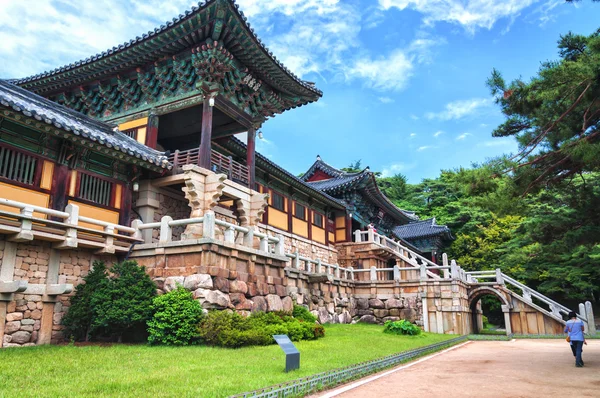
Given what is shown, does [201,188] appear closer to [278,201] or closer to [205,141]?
[205,141]

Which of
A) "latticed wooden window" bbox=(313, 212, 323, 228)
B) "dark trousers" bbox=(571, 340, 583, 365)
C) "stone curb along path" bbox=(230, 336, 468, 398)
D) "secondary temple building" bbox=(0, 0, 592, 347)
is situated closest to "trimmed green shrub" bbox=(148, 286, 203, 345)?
"secondary temple building" bbox=(0, 0, 592, 347)

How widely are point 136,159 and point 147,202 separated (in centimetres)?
230

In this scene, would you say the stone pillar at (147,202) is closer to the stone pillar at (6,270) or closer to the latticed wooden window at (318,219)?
the stone pillar at (6,270)

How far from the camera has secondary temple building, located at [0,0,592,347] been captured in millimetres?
12461

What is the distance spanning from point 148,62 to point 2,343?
38.4ft

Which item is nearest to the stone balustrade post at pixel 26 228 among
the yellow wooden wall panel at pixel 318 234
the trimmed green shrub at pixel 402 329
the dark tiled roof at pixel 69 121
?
the dark tiled roof at pixel 69 121

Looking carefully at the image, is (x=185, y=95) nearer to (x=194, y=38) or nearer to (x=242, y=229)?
(x=194, y=38)

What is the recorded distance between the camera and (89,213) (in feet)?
48.2

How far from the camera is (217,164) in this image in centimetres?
1827

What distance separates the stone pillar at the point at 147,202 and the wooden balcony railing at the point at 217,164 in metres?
1.21

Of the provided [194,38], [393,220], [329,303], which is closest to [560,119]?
[194,38]

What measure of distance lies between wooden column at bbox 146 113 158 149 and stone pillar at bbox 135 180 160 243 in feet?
7.36

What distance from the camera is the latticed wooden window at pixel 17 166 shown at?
41.3ft

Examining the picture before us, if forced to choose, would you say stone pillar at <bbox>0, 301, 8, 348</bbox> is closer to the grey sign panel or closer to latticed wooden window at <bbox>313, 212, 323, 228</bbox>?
the grey sign panel
